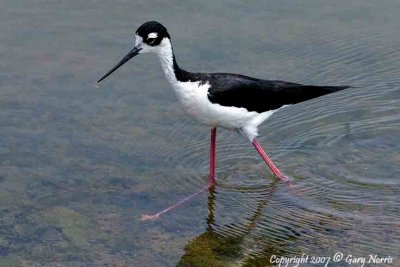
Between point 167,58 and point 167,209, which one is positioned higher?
point 167,58

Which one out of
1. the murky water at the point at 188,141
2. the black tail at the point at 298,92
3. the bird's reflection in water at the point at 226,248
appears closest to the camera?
the bird's reflection in water at the point at 226,248

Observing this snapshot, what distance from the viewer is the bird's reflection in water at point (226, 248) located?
5.26m

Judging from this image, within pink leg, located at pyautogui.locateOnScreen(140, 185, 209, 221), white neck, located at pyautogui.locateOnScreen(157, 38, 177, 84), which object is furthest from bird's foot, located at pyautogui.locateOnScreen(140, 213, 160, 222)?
white neck, located at pyautogui.locateOnScreen(157, 38, 177, 84)

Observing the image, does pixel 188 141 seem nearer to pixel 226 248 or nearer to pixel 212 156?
pixel 212 156

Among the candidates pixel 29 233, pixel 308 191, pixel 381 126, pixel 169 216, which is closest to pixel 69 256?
pixel 29 233

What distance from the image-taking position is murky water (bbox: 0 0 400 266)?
5.50m

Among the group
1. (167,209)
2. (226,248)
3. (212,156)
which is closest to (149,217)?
(167,209)

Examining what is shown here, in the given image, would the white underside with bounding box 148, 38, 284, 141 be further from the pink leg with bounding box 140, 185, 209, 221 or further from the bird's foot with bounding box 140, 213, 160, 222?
the bird's foot with bounding box 140, 213, 160, 222

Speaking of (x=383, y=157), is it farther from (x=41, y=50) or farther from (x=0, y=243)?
(x=41, y=50)

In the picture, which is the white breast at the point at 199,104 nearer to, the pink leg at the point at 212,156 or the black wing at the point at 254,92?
the black wing at the point at 254,92

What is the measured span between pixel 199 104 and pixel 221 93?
0.61ft

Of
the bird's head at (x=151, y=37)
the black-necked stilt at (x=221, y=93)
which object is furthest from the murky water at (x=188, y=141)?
the bird's head at (x=151, y=37)

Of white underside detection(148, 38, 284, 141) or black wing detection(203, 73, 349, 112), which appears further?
black wing detection(203, 73, 349, 112)

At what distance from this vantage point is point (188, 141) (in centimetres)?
693
